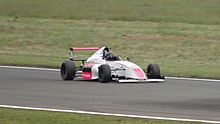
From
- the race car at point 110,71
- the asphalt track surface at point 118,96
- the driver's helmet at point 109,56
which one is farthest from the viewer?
the driver's helmet at point 109,56

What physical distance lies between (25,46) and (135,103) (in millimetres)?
23251

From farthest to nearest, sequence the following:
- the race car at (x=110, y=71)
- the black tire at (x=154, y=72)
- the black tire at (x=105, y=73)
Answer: the black tire at (x=154, y=72), the race car at (x=110, y=71), the black tire at (x=105, y=73)

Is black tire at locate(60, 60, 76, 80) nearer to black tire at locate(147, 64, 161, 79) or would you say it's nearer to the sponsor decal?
the sponsor decal

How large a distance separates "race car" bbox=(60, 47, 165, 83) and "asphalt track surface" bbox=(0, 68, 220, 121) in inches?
10.0

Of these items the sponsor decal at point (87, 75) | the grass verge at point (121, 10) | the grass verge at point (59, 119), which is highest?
the grass verge at point (121, 10)

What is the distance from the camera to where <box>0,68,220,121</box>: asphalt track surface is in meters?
17.3

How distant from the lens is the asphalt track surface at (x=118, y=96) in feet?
56.7

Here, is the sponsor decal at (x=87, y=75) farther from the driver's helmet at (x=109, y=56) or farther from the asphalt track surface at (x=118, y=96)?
the driver's helmet at (x=109, y=56)

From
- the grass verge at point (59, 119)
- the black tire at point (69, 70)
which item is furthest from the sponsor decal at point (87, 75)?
the grass verge at point (59, 119)

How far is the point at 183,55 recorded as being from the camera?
122ft

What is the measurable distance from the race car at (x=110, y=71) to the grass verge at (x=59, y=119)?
7202 millimetres

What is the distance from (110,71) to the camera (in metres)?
23.3

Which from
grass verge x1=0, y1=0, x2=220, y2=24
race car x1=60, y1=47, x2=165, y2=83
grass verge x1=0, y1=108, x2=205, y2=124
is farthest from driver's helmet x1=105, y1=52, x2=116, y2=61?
grass verge x1=0, y1=0, x2=220, y2=24

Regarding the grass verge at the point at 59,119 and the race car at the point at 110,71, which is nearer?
the grass verge at the point at 59,119
